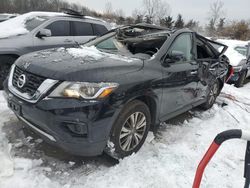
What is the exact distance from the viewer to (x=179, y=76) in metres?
3.98

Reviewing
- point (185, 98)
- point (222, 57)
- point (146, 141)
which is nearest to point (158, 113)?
point (146, 141)

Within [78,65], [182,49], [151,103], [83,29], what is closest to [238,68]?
[83,29]

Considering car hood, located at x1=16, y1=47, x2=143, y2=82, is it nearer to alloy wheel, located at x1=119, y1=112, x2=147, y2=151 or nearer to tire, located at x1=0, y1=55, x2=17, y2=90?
alloy wheel, located at x1=119, y1=112, x2=147, y2=151

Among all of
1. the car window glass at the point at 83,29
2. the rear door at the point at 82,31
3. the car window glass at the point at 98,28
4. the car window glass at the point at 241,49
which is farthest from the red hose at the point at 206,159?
the car window glass at the point at 241,49

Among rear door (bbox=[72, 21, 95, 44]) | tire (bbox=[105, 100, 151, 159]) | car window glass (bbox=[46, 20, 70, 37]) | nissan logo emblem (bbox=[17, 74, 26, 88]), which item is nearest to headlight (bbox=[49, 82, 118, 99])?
tire (bbox=[105, 100, 151, 159])

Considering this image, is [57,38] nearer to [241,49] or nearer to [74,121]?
[74,121]

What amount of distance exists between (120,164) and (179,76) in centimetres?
162

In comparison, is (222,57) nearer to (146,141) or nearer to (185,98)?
(185,98)

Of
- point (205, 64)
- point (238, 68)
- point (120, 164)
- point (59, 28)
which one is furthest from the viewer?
point (238, 68)

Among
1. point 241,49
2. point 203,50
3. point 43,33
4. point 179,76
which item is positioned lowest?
point 241,49

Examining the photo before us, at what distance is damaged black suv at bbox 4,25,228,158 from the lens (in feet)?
8.77

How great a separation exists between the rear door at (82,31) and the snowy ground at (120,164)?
3226 mm

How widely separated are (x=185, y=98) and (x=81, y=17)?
13.4ft

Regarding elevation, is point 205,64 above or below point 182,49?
below
